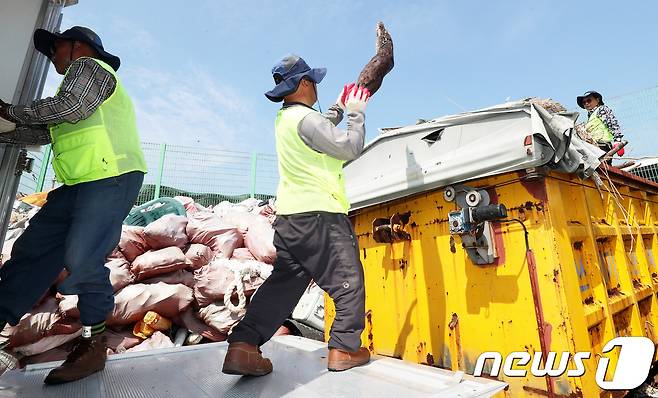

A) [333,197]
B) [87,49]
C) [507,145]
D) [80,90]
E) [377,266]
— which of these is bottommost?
[377,266]

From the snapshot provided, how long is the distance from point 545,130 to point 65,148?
6.54 ft

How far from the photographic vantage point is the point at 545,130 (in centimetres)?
151

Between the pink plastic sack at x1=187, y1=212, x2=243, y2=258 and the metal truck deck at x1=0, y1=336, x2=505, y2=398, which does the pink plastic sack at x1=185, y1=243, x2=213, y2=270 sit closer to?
the pink plastic sack at x1=187, y1=212, x2=243, y2=258

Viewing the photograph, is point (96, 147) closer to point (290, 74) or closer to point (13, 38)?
point (13, 38)

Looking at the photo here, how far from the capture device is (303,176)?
1673 mm

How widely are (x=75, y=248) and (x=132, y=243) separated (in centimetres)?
195

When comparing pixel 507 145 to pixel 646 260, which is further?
pixel 646 260

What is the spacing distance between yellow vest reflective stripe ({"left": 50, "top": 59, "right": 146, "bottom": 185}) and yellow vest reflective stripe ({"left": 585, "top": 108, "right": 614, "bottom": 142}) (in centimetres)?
438

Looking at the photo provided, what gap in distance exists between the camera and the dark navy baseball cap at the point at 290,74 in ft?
5.80

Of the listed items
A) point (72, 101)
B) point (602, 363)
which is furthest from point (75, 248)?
point (602, 363)

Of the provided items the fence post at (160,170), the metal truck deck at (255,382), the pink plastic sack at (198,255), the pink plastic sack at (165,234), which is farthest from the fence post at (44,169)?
the metal truck deck at (255,382)

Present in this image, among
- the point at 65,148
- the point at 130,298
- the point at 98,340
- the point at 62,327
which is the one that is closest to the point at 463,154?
the point at 65,148

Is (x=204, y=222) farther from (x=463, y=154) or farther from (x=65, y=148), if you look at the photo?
(x=463, y=154)

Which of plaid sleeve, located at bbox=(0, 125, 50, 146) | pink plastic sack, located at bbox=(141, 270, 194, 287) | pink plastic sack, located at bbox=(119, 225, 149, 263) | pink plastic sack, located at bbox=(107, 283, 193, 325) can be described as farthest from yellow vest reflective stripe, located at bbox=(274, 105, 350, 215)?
pink plastic sack, located at bbox=(119, 225, 149, 263)
